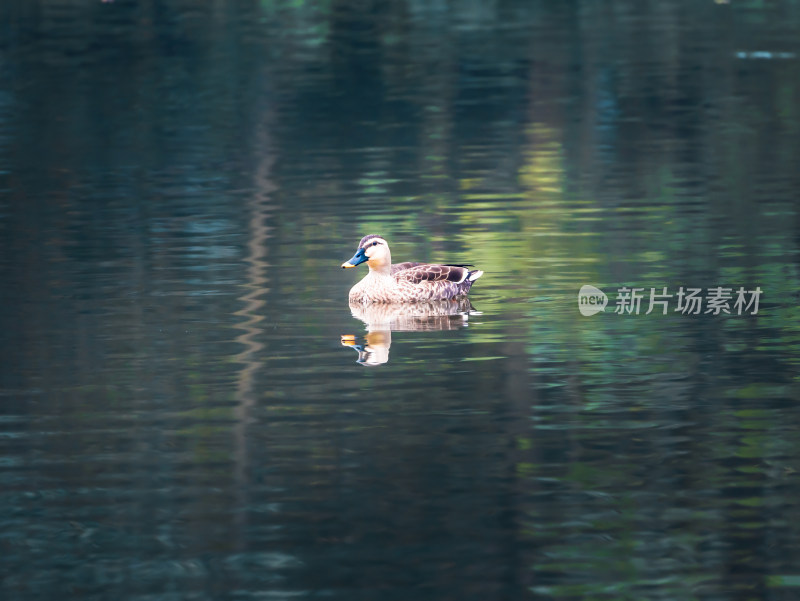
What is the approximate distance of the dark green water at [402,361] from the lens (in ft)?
33.7

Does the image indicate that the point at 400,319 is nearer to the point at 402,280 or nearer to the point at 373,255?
the point at 402,280

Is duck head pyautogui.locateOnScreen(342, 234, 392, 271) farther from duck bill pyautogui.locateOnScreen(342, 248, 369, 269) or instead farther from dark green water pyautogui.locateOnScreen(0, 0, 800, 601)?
dark green water pyautogui.locateOnScreen(0, 0, 800, 601)

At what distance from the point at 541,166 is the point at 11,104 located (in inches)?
670

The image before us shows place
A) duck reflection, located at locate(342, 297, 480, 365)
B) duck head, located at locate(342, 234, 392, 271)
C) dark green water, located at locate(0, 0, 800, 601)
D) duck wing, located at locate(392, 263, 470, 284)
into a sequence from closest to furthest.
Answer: dark green water, located at locate(0, 0, 800, 601)
duck reflection, located at locate(342, 297, 480, 365)
duck wing, located at locate(392, 263, 470, 284)
duck head, located at locate(342, 234, 392, 271)

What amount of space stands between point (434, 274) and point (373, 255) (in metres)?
0.73

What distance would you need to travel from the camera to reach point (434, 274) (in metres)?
17.6

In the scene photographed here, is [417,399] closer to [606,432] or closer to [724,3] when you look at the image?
[606,432]

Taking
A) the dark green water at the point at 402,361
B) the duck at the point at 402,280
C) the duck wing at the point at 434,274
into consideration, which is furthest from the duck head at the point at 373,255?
the dark green water at the point at 402,361

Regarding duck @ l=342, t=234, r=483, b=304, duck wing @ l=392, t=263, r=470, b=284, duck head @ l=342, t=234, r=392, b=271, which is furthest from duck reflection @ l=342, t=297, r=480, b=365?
duck head @ l=342, t=234, r=392, b=271

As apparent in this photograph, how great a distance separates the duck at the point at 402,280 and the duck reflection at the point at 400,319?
81 mm

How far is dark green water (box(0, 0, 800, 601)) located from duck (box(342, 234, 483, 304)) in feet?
1.23

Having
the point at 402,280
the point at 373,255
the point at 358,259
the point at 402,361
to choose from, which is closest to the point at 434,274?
the point at 402,280

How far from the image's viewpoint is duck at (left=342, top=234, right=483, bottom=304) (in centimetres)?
1747

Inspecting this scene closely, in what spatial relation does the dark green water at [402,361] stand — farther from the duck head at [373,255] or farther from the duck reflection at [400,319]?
the duck head at [373,255]
